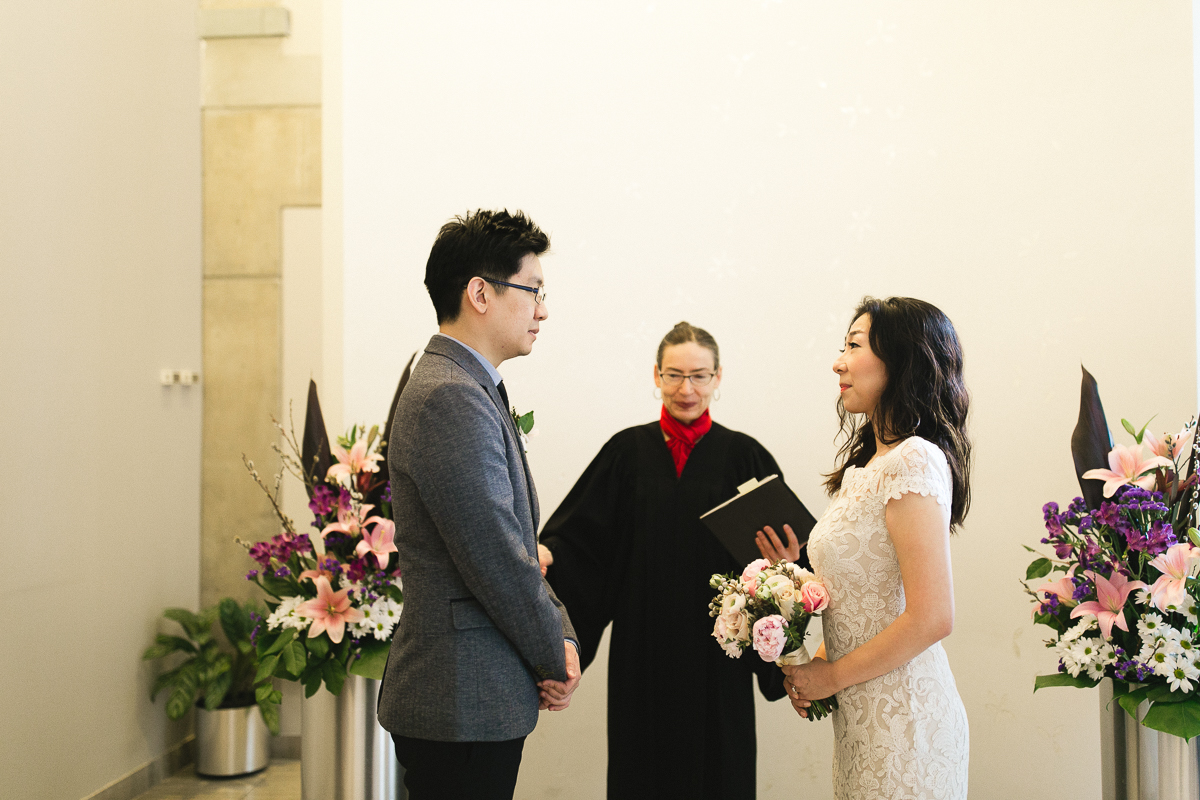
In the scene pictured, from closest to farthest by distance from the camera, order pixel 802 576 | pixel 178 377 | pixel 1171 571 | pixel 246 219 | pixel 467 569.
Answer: pixel 467 569 < pixel 802 576 < pixel 1171 571 < pixel 178 377 < pixel 246 219

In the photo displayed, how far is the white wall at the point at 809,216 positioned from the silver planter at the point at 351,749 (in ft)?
2.41

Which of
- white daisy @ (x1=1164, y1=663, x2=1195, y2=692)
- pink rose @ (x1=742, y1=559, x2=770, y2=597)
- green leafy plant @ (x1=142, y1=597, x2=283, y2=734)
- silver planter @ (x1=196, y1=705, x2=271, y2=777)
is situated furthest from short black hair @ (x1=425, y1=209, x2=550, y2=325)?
silver planter @ (x1=196, y1=705, x2=271, y2=777)

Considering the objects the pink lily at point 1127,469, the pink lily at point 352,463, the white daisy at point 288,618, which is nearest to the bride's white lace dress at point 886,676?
the pink lily at point 1127,469

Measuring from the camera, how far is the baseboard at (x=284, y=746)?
393 cm

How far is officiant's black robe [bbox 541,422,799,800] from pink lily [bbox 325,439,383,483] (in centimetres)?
61

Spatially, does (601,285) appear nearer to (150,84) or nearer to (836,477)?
(836,477)

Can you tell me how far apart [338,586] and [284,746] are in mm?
1681

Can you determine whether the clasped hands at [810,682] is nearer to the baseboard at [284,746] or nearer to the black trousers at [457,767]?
the black trousers at [457,767]

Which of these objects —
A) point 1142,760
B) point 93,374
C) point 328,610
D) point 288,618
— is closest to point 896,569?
point 1142,760

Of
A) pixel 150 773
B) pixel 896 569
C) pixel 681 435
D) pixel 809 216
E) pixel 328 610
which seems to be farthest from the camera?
pixel 150 773

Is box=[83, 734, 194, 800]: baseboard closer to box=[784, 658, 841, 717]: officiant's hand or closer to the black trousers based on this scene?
the black trousers

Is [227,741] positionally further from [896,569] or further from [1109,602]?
[1109,602]

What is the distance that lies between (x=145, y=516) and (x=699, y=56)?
2.92 metres

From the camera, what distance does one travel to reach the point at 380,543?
2.67 metres
